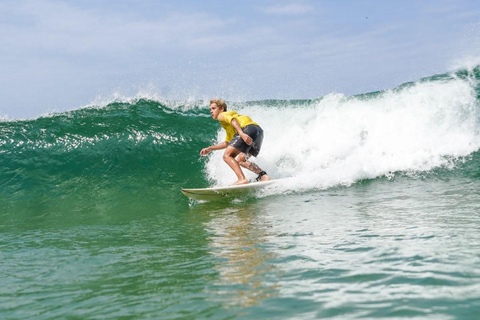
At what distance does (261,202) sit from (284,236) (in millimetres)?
2945

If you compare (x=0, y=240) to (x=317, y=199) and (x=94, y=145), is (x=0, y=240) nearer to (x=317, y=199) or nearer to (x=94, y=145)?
(x=317, y=199)

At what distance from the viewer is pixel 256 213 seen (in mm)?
6906

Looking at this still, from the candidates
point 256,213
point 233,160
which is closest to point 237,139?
point 233,160

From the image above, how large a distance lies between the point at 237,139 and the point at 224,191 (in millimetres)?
952

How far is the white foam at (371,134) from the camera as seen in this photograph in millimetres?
10117

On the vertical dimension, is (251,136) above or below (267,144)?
above

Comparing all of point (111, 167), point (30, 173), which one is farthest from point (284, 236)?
Result: point (30, 173)

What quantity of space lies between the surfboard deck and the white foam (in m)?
1.26

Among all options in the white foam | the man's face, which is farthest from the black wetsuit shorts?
the white foam

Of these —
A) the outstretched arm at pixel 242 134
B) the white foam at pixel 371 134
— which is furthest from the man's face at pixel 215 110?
the white foam at pixel 371 134

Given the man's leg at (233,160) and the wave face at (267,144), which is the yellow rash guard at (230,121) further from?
the wave face at (267,144)

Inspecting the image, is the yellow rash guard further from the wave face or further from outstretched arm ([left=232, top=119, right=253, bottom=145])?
the wave face

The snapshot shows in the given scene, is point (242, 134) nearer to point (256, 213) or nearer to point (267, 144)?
point (256, 213)

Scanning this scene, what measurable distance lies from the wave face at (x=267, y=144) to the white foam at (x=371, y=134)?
2 centimetres
